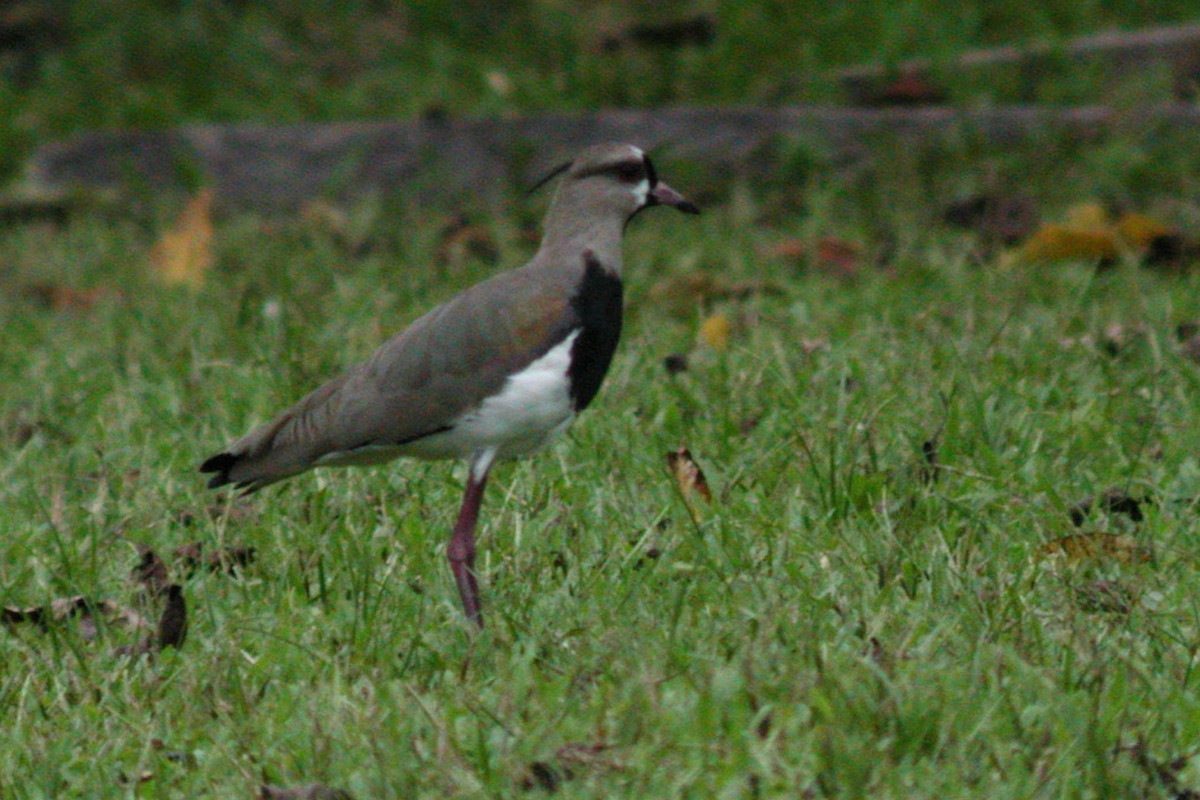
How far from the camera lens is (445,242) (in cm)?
799

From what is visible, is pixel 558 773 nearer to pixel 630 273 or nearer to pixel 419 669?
pixel 419 669

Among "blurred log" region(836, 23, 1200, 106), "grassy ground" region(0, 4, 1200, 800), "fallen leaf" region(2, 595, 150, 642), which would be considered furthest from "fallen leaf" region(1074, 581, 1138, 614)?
"blurred log" region(836, 23, 1200, 106)

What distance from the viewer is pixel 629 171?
451 cm

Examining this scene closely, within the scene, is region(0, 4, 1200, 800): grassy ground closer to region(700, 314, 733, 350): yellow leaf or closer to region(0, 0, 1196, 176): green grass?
region(700, 314, 733, 350): yellow leaf

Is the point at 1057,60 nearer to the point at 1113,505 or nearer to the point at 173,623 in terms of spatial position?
the point at 1113,505

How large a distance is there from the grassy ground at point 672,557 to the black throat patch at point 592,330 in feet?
1.29

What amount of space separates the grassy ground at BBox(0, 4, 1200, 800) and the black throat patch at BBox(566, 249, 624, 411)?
39cm

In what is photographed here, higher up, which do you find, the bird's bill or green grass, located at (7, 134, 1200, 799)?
the bird's bill

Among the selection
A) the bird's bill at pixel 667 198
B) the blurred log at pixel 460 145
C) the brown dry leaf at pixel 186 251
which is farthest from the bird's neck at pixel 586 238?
the blurred log at pixel 460 145

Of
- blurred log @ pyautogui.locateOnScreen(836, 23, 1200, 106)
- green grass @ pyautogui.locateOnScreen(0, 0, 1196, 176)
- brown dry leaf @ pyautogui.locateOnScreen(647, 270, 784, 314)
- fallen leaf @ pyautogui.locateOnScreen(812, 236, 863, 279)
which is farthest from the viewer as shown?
green grass @ pyautogui.locateOnScreen(0, 0, 1196, 176)

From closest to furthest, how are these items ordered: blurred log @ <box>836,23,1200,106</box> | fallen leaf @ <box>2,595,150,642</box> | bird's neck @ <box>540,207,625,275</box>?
fallen leaf @ <box>2,595,150,642</box> < bird's neck @ <box>540,207,625,275</box> < blurred log @ <box>836,23,1200,106</box>

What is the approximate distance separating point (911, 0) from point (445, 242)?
11.0ft

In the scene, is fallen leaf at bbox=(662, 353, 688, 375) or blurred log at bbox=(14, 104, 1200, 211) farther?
blurred log at bbox=(14, 104, 1200, 211)

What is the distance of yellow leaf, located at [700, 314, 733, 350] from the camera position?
6.18 metres
